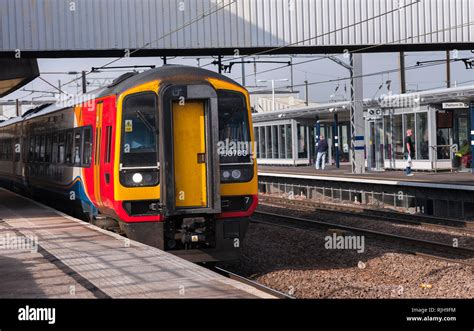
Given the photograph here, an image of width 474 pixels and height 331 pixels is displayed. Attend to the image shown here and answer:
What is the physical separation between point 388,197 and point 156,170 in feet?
42.1

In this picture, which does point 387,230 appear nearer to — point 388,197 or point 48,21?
point 388,197

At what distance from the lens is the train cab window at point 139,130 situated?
1157 centimetres

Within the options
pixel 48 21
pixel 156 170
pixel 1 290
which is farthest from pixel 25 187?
pixel 1 290

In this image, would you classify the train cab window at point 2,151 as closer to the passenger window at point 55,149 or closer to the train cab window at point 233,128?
the passenger window at point 55,149

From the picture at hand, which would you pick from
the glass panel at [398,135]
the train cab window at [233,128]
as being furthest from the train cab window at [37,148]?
the glass panel at [398,135]

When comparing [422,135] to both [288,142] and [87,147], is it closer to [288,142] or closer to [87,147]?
[288,142]

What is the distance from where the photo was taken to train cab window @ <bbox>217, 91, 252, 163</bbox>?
11.8m

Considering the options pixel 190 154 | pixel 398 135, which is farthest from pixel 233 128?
pixel 398 135

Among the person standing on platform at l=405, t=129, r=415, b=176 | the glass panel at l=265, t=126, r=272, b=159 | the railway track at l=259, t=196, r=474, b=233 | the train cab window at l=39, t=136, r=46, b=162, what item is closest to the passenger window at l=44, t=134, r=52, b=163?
the train cab window at l=39, t=136, r=46, b=162

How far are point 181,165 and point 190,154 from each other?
214 millimetres

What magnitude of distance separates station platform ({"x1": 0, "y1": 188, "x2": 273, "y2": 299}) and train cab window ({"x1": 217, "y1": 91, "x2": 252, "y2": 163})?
1.95m

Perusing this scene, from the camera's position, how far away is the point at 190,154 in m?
11.5

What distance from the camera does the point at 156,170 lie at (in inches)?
453

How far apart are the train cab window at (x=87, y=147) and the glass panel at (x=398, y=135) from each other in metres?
16.3
